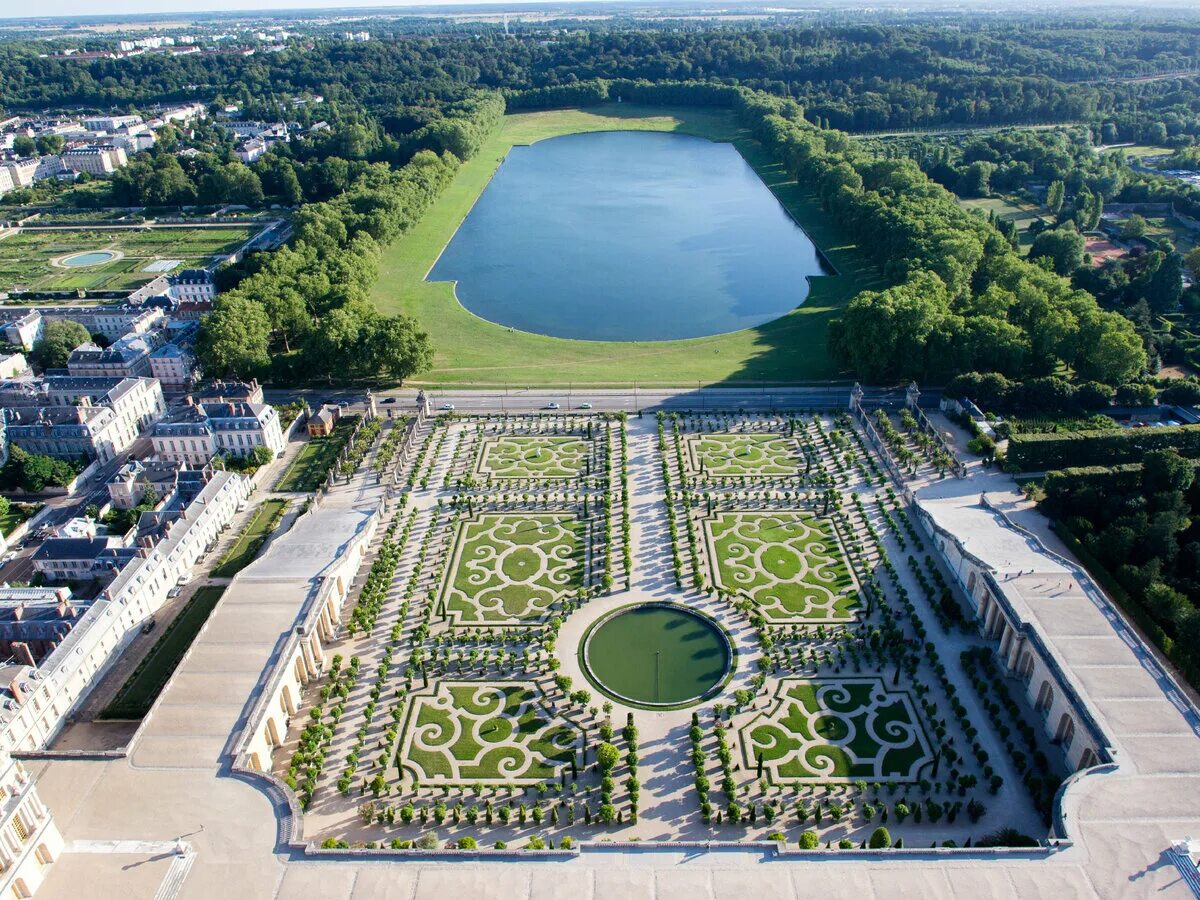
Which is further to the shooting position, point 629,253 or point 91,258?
point 91,258

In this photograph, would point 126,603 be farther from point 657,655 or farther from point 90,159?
point 90,159

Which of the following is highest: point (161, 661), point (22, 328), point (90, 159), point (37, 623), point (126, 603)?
point (37, 623)

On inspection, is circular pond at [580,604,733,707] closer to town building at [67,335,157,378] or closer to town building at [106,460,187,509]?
town building at [106,460,187,509]

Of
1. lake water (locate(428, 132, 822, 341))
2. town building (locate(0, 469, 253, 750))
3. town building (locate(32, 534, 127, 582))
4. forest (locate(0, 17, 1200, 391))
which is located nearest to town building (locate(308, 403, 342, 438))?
forest (locate(0, 17, 1200, 391))

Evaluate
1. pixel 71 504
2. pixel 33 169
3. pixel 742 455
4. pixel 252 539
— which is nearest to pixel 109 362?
pixel 71 504

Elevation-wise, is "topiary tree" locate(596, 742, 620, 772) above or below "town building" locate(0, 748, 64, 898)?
below

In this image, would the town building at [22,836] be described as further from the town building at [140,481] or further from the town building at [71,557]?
the town building at [140,481]
